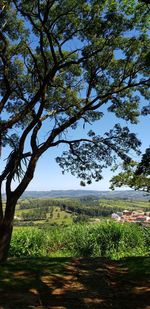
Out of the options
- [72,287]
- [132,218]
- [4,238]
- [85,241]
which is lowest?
[72,287]

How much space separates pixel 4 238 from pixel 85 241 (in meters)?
15.1

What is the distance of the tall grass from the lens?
2827 centimetres

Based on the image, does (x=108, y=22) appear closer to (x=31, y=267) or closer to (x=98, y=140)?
(x=98, y=140)

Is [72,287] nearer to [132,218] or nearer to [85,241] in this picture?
[85,241]

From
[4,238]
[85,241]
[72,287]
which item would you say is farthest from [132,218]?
[72,287]

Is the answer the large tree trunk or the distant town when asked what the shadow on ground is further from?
the distant town

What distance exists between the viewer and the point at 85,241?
2955 cm

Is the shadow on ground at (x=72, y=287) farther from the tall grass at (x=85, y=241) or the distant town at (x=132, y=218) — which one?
the distant town at (x=132, y=218)

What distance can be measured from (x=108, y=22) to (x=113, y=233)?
58.3ft

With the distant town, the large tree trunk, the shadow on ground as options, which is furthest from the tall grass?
the distant town

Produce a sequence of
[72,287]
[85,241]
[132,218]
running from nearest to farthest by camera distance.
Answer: [72,287], [85,241], [132,218]

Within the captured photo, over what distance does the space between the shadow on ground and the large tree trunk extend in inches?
137

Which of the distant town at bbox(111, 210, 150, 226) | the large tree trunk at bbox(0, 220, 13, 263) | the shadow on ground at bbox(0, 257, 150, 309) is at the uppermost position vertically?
the distant town at bbox(111, 210, 150, 226)

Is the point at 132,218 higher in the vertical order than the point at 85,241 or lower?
higher
